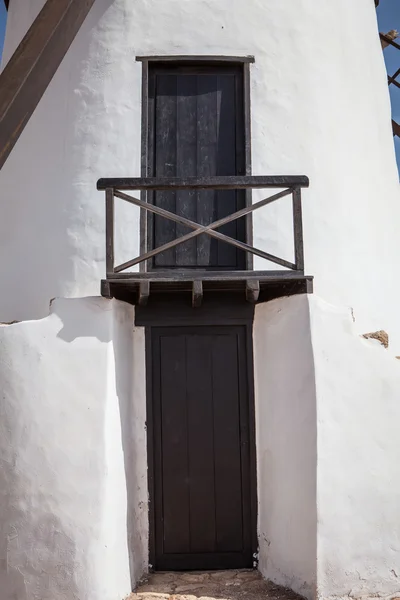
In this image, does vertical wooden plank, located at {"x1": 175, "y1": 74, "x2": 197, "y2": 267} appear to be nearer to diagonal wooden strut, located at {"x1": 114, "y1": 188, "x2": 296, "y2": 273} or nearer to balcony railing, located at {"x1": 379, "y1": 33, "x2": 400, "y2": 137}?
diagonal wooden strut, located at {"x1": 114, "y1": 188, "x2": 296, "y2": 273}

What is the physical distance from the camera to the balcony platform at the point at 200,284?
645 centimetres

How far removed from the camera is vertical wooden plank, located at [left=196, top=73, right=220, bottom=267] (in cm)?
759

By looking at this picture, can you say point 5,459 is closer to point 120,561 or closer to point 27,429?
point 27,429

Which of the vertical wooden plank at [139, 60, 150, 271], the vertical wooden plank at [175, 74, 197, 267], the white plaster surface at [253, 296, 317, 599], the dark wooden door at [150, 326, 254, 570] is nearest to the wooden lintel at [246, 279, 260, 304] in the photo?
the white plaster surface at [253, 296, 317, 599]

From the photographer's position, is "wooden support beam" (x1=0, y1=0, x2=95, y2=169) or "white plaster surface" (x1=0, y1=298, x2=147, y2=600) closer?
"wooden support beam" (x1=0, y1=0, x2=95, y2=169)

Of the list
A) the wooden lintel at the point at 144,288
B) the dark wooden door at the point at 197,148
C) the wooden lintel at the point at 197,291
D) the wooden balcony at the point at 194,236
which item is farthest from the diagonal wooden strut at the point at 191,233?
the dark wooden door at the point at 197,148

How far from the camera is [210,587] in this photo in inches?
259

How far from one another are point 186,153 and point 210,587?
5056mm

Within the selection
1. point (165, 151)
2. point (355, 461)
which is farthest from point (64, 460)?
point (165, 151)

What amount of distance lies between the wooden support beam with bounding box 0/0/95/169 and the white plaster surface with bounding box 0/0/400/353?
188 cm

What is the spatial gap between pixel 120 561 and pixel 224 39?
20.6 feet

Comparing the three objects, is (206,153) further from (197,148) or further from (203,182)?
(203,182)

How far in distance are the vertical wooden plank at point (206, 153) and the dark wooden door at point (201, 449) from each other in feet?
3.23

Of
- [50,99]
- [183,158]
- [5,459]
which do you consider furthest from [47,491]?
[50,99]
